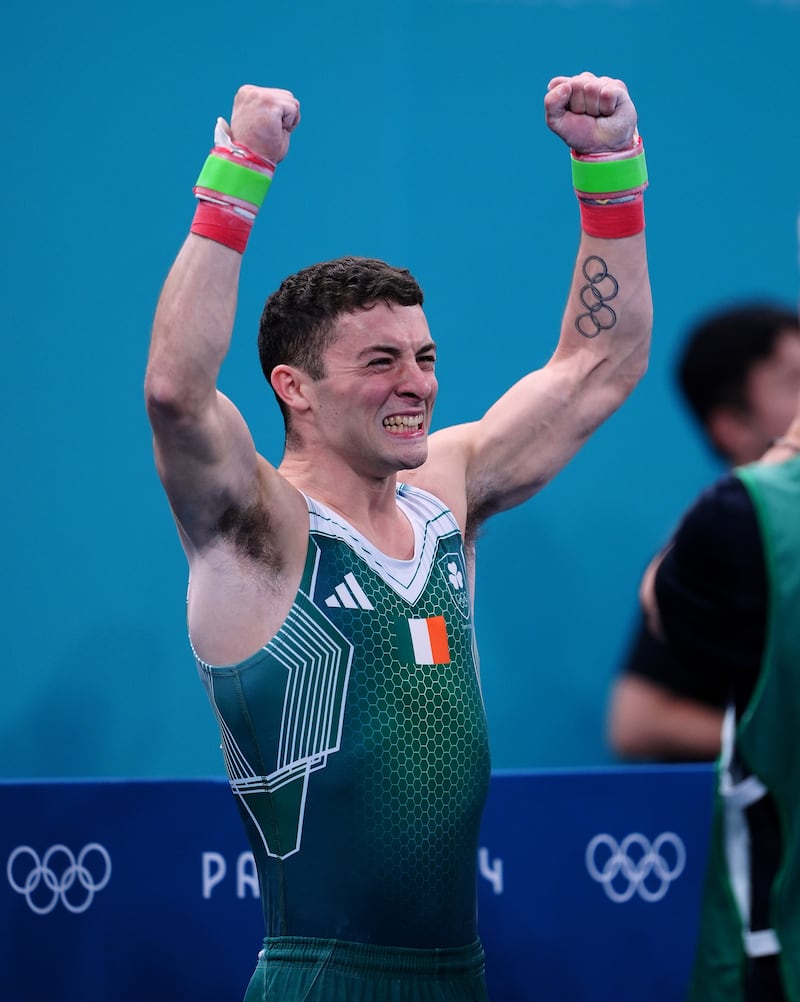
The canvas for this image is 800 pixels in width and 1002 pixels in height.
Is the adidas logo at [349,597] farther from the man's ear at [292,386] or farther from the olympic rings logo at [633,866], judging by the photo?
the olympic rings logo at [633,866]

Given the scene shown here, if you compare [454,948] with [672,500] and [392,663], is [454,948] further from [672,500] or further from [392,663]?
[672,500]

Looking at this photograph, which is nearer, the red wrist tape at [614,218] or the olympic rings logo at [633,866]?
the red wrist tape at [614,218]

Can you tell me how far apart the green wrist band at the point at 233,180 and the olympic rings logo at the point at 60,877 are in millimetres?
1346

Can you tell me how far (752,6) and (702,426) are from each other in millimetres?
2024

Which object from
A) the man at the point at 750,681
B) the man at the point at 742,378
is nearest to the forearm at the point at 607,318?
the man at the point at 742,378

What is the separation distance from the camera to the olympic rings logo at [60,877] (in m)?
2.62

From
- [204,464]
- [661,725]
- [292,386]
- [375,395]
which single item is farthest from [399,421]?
[661,725]

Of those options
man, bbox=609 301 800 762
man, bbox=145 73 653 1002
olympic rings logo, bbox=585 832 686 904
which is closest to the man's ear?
man, bbox=145 73 653 1002

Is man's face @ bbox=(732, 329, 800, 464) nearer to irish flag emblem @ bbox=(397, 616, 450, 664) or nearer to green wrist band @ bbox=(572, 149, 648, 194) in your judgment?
green wrist band @ bbox=(572, 149, 648, 194)

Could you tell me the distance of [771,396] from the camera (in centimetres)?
242

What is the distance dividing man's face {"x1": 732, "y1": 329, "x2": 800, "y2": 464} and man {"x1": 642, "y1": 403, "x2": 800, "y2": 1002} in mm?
1010

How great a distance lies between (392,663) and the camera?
209cm

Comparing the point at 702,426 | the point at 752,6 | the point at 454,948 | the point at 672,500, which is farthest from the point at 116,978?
the point at 752,6

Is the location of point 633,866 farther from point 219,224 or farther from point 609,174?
point 219,224
